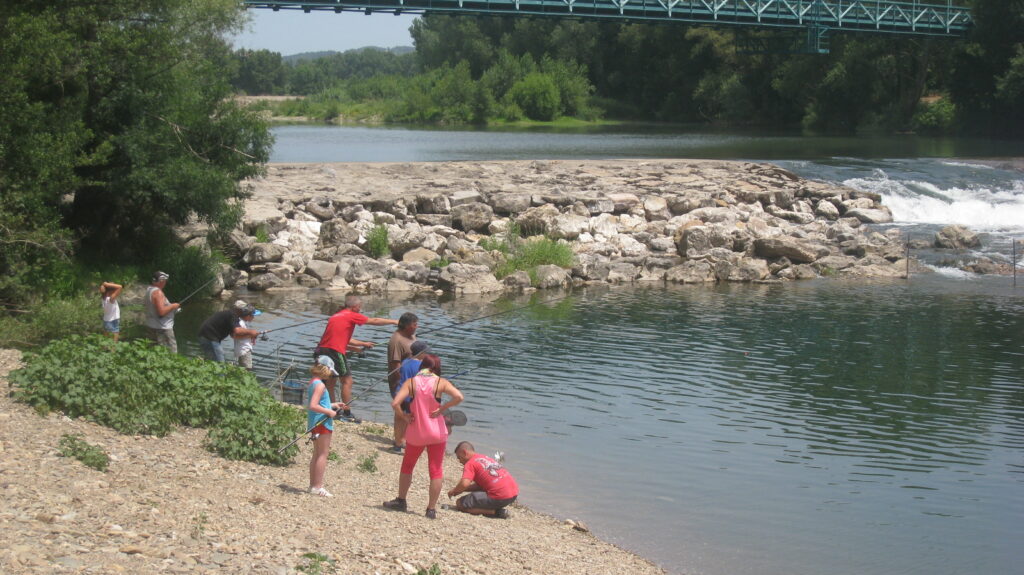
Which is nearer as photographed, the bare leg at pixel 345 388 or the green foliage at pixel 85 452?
the green foliage at pixel 85 452

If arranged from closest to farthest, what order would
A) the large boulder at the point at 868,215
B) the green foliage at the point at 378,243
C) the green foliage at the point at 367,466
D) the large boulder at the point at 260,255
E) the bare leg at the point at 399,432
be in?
1. the green foliage at the point at 367,466
2. the bare leg at the point at 399,432
3. the large boulder at the point at 260,255
4. the green foliage at the point at 378,243
5. the large boulder at the point at 868,215

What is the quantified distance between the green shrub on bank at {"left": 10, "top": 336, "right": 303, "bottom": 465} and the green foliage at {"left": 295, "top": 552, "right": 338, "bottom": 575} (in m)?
2.75

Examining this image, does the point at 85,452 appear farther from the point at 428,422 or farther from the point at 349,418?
the point at 349,418

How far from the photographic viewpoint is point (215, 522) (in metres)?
7.28

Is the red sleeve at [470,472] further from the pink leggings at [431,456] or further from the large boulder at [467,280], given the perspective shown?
the large boulder at [467,280]

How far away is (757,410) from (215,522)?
8.52 metres

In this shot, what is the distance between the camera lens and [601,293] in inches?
935

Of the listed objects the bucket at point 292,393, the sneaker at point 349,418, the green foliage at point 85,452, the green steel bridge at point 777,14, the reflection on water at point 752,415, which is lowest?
the reflection on water at point 752,415

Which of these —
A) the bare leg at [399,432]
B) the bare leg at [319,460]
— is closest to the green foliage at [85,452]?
the bare leg at [319,460]

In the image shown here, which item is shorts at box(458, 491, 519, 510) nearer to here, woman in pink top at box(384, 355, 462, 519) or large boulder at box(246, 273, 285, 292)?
woman in pink top at box(384, 355, 462, 519)

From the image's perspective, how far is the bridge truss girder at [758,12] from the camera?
178 ft

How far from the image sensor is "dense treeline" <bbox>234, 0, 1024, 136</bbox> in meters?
60.2

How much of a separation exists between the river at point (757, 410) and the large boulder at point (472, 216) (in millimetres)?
4655

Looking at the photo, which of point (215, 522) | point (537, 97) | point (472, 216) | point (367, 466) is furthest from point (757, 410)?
point (537, 97)
